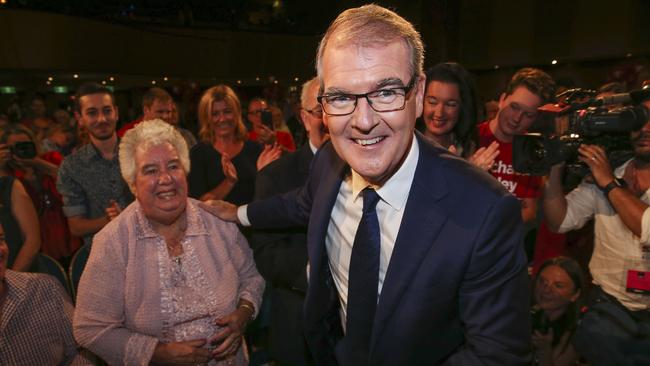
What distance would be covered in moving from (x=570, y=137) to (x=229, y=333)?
5.84ft

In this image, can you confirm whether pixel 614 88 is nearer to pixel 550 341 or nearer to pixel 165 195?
pixel 550 341

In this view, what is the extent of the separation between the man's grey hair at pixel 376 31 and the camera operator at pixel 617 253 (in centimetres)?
132

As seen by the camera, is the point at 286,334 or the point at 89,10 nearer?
the point at 286,334

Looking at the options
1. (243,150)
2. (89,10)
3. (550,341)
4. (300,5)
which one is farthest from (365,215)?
(300,5)

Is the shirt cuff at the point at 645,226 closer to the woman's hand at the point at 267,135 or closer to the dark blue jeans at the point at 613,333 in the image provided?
the dark blue jeans at the point at 613,333

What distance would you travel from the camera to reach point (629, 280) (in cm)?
216

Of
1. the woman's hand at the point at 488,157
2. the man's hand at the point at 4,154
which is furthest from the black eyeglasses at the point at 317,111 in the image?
the man's hand at the point at 4,154

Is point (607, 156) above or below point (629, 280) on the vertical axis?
above

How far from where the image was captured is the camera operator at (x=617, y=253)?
211 cm

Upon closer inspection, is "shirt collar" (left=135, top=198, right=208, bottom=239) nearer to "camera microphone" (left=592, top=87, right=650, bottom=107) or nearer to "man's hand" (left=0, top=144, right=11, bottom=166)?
"man's hand" (left=0, top=144, right=11, bottom=166)

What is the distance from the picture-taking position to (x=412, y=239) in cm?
126

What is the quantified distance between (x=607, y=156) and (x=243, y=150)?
237cm

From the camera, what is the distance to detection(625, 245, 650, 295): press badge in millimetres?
2123

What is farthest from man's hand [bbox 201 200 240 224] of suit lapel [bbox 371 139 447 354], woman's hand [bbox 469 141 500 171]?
woman's hand [bbox 469 141 500 171]
